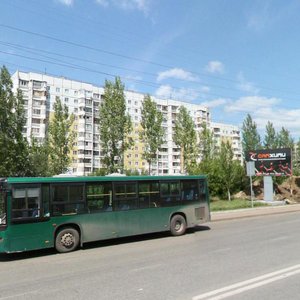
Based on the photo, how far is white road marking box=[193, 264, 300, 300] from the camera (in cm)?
633

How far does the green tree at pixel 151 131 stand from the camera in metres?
51.1

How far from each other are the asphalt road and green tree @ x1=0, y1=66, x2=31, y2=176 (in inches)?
987

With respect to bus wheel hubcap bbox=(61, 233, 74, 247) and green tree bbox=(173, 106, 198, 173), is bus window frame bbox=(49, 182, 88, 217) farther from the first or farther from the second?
green tree bbox=(173, 106, 198, 173)

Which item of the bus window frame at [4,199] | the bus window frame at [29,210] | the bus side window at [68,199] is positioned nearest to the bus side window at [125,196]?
the bus side window at [68,199]

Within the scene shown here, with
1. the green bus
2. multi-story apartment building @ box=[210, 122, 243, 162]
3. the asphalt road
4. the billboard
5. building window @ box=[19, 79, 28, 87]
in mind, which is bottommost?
the asphalt road

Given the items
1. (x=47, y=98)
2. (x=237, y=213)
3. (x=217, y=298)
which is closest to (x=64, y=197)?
(x=217, y=298)

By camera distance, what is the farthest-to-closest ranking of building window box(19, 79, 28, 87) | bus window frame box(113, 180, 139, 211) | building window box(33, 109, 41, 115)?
building window box(33, 109, 41, 115)
building window box(19, 79, 28, 87)
bus window frame box(113, 180, 139, 211)

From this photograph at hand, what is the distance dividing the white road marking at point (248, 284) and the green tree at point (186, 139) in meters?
45.7

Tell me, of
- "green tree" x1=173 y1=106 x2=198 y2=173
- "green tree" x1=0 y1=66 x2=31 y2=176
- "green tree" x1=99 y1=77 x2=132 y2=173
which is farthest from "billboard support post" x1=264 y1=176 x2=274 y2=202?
"green tree" x1=0 y1=66 x2=31 y2=176

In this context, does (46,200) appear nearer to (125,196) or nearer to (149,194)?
(125,196)

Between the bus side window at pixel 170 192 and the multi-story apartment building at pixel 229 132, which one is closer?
the bus side window at pixel 170 192

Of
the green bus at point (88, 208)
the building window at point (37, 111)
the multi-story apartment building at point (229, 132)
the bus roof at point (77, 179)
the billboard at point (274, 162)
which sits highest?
the multi-story apartment building at point (229, 132)

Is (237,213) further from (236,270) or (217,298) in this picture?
(217,298)

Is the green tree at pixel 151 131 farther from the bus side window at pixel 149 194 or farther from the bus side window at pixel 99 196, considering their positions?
the bus side window at pixel 99 196
